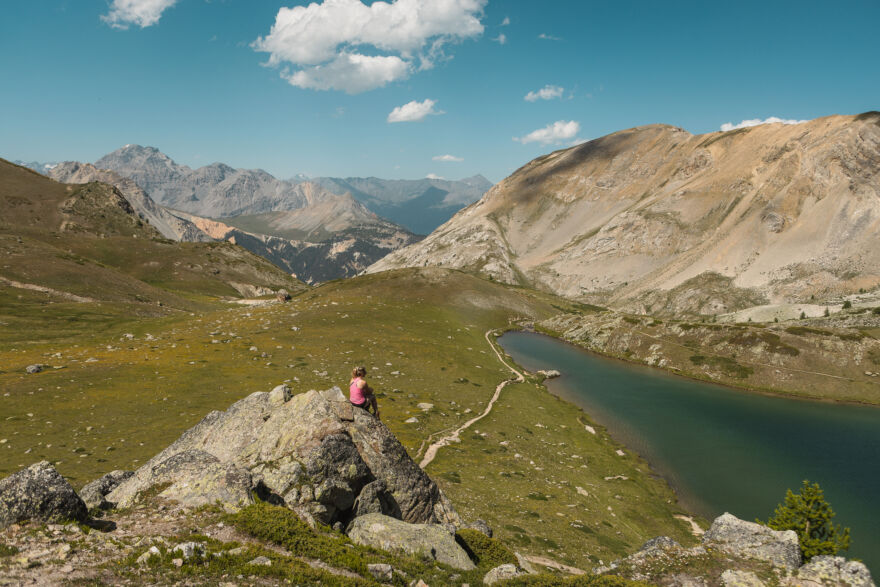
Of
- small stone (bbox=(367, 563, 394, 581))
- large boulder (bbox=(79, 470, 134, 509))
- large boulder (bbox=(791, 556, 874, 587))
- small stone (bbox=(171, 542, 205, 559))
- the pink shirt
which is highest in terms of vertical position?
the pink shirt

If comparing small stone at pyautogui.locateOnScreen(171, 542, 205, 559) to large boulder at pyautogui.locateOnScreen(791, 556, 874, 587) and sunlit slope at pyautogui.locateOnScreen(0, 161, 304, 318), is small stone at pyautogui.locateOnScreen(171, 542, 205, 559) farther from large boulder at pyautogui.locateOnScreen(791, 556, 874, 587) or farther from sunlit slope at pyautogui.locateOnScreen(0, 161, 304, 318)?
sunlit slope at pyautogui.locateOnScreen(0, 161, 304, 318)

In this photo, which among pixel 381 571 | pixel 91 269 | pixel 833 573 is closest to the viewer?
pixel 381 571

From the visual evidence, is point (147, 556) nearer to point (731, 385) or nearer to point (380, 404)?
point (380, 404)

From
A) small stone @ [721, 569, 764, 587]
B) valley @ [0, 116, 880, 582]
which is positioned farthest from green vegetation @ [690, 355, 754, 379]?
small stone @ [721, 569, 764, 587]

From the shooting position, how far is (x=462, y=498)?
35094mm

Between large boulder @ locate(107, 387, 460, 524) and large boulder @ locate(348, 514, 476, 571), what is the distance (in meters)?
1.48

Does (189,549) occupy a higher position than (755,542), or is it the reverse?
(189,549)

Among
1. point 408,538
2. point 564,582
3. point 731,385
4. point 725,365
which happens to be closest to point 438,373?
point 408,538

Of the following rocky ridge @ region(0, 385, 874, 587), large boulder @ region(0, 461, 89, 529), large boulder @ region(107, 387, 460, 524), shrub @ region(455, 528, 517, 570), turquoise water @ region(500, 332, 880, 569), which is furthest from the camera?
turquoise water @ region(500, 332, 880, 569)

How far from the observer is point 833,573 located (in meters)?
19.7

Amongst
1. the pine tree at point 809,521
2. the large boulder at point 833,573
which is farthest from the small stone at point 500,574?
the pine tree at point 809,521

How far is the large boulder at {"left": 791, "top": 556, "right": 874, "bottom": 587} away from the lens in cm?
1870

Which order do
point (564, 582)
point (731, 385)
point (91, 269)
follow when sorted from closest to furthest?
point (564, 582) < point (731, 385) < point (91, 269)

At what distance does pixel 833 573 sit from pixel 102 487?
37057 mm
